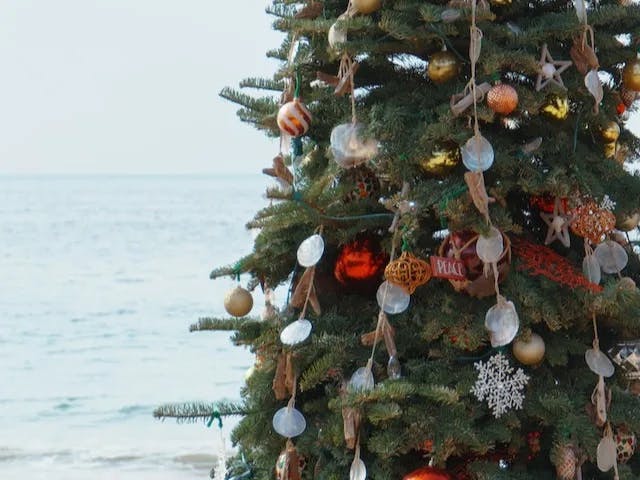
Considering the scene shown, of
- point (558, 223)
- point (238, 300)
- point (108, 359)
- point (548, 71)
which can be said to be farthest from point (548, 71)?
point (108, 359)

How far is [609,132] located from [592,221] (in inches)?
9.9

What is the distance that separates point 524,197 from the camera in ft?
8.32

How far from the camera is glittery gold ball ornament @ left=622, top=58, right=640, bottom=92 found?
2.50 metres

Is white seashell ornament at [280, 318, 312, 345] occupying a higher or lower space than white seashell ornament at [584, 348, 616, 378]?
higher

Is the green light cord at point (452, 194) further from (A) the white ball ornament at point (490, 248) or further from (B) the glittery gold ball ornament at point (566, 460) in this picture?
(B) the glittery gold ball ornament at point (566, 460)

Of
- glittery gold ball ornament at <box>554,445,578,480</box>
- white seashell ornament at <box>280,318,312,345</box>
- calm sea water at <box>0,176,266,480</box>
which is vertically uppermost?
white seashell ornament at <box>280,318,312,345</box>

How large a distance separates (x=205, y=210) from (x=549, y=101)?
3201 centimetres

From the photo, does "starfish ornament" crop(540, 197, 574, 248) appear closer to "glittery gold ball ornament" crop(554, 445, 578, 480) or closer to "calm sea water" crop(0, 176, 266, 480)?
"glittery gold ball ornament" crop(554, 445, 578, 480)

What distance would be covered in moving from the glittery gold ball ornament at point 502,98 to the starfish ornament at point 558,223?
0.24m

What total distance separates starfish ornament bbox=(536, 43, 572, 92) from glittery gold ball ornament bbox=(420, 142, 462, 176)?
0.22 meters

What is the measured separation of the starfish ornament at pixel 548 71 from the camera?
7.70ft

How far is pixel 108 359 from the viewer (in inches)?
378

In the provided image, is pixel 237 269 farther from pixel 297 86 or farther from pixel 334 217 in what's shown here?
pixel 297 86

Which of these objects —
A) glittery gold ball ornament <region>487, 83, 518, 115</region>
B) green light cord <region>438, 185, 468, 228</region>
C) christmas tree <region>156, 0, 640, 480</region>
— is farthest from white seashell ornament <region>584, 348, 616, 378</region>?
glittery gold ball ornament <region>487, 83, 518, 115</region>
